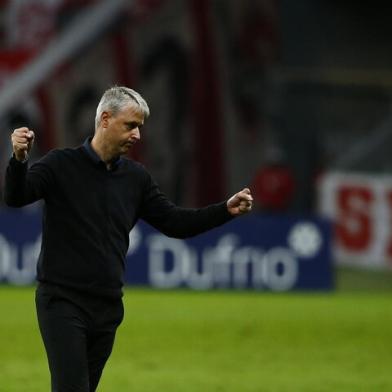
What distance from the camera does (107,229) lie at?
7035 mm

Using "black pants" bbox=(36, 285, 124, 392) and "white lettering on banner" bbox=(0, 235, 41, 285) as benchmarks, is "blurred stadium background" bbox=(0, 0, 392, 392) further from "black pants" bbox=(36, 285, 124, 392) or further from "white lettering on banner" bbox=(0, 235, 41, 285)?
"black pants" bbox=(36, 285, 124, 392)

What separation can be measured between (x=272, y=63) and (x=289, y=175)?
2.56 meters

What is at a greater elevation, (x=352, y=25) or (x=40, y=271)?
(x=352, y=25)

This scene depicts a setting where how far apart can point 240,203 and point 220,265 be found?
13.5 meters

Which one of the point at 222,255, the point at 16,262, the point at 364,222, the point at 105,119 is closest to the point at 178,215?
the point at 105,119

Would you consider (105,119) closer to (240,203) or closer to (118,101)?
(118,101)

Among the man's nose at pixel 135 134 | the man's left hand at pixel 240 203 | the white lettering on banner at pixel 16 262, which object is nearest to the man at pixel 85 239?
the man's nose at pixel 135 134

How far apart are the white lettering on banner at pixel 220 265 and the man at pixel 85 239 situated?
43.8 ft

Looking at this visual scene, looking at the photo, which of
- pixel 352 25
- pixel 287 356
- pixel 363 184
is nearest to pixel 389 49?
pixel 352 25

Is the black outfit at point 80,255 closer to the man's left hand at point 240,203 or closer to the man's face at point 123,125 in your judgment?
the man's face at point 123,125

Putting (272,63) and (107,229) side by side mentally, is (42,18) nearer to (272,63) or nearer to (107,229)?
(272,63)

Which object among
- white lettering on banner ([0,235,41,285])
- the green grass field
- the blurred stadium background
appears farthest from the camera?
the blurred stadium background

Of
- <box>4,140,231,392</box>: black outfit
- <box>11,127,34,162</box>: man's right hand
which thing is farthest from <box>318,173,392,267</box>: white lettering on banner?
<box>11,127,34,162</box>: man's right hand

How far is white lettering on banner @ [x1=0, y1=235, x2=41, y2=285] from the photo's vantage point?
20234mm
